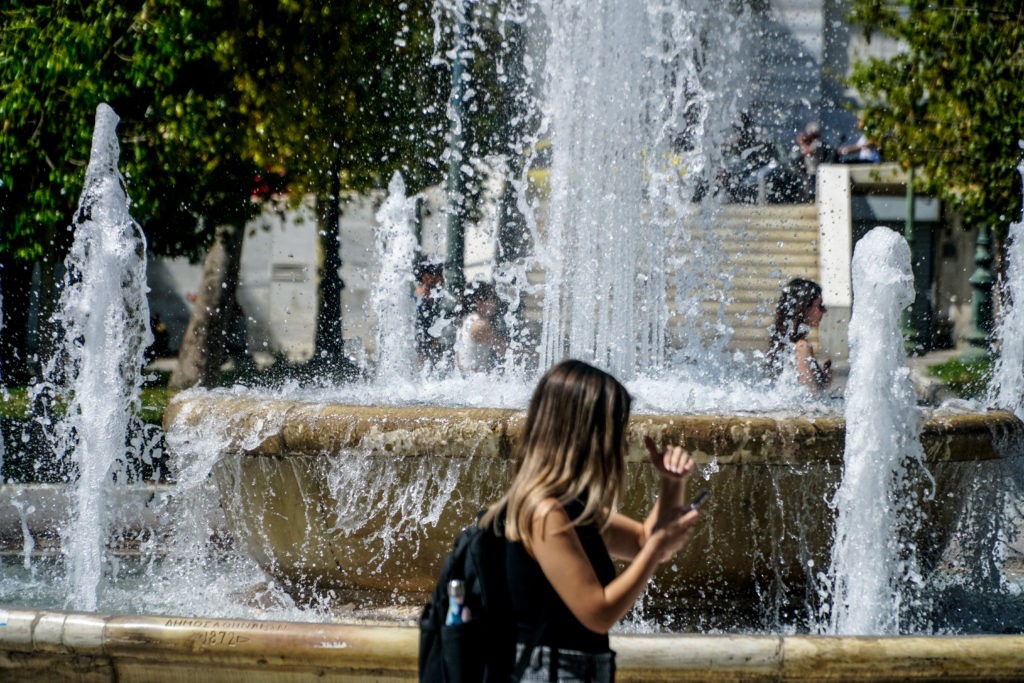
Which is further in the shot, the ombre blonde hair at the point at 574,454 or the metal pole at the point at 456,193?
the metal pole at the point at 456,193

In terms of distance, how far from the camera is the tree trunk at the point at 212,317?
14570 millimetres

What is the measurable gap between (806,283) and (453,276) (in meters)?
3.52

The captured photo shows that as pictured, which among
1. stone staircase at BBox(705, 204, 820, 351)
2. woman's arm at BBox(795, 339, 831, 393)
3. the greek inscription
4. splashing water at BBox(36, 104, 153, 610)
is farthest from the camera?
stone staircase at BBox(705, 204, 820, 351)

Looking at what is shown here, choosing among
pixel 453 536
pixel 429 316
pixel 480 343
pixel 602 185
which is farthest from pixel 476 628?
pixel 429 316

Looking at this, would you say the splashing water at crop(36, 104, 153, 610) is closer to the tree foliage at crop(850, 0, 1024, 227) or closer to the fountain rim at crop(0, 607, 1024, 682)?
the fountain rim at crop(0, 607, 1024, 682)

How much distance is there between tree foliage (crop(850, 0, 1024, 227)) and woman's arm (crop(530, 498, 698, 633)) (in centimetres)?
1205

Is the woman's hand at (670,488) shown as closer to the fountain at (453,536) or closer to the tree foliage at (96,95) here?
the fountain at (453,536)

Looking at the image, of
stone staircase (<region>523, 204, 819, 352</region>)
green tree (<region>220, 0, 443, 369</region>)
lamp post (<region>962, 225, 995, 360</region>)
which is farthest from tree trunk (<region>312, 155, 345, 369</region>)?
lamp post (<region>962, 225, 995, 360</region>)

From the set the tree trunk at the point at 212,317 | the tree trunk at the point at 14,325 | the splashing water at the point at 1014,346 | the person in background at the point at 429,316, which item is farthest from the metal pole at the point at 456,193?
the tree trunk at the point at 14,325

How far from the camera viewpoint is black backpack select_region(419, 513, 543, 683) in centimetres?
211

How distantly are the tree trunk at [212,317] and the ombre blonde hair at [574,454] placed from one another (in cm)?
1289

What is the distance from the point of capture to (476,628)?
211 cm

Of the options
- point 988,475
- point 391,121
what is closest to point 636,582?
point 988,475

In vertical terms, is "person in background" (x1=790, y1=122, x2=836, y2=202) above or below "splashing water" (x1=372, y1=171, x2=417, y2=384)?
above
